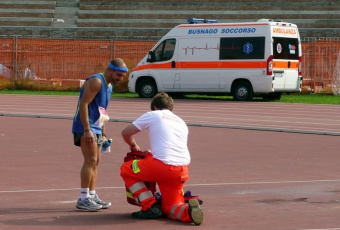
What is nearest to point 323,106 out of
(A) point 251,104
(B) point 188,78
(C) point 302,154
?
(A) point 251,104

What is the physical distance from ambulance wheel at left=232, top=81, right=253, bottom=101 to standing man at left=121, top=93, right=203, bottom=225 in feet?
71.0

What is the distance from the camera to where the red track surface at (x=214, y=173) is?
374 inches

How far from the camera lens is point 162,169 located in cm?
944

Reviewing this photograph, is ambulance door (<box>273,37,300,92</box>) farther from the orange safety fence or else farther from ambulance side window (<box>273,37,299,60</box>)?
the orange safety fence

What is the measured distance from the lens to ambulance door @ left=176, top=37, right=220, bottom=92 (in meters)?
31.8

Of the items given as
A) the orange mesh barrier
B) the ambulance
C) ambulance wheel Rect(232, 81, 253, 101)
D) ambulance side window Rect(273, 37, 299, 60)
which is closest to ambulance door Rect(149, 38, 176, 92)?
the ambulance

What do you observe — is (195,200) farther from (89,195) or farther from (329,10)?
(329,10)

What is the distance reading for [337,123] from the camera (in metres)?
22.8

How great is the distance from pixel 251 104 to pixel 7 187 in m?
19.0

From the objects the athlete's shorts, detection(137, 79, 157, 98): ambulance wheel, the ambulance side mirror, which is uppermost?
the ambulance side mirror

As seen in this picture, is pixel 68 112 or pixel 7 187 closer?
pixel 7 187

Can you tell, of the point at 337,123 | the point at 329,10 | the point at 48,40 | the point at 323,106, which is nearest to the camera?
the point at 337,123

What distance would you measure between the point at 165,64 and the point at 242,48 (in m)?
3.16

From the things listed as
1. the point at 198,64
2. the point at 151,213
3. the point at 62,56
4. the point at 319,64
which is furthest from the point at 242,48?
the point at 151,213
